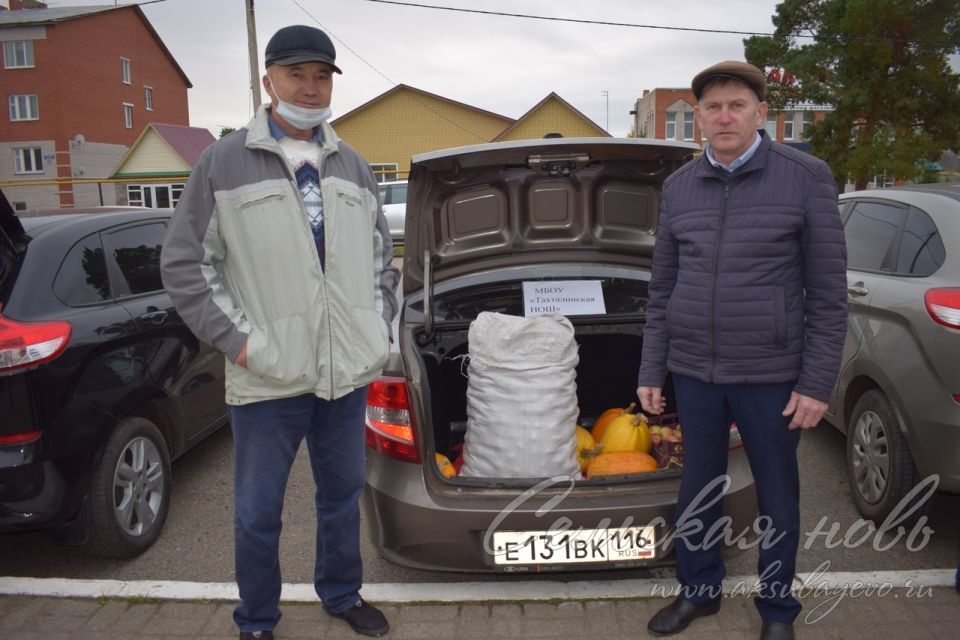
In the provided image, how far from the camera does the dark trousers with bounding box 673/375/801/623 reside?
2.61 meters

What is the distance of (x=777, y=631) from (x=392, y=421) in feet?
5.13

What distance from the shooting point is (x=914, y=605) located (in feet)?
9.77

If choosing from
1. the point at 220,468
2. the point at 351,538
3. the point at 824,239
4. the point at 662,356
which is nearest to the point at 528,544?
the point at 351,538

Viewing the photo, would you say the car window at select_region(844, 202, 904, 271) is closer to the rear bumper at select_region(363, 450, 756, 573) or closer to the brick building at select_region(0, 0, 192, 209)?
the rear bumper at select_region(363, 450, 756, 573)

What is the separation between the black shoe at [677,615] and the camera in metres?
2.82

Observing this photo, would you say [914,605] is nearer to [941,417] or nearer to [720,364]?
[941,417]

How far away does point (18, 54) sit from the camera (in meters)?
39.5

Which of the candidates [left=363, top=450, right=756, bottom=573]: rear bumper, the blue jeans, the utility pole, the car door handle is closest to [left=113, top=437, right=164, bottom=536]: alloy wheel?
the car door handle

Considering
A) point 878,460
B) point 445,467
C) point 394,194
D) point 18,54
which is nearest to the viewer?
point 445,467

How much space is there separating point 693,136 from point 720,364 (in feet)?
177

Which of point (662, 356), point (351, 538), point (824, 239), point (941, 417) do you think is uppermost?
point (824, 239)

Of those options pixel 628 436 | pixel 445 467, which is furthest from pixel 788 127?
pixel 445 467

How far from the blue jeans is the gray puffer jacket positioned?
125 centimetres

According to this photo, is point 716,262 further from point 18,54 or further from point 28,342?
point 18,54
